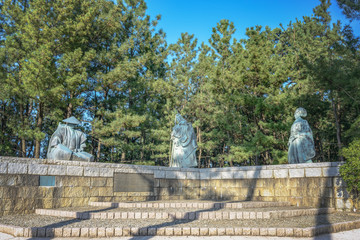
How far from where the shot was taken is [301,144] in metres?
9.40

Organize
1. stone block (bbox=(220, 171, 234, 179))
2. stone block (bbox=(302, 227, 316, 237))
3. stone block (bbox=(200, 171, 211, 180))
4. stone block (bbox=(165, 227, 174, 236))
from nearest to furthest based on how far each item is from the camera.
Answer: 1. stone block (bbox=(302, 227, 316, 237))
2. stone block (bbox=(165, 227, 174, 236))
3. stone block (bbox=(220, 171, 234, 179))
4. stone block (bbox=(200, 171, 211, 180))

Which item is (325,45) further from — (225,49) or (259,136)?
(259,136)

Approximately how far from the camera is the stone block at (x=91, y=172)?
8.56 m

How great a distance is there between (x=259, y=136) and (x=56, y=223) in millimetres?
12863

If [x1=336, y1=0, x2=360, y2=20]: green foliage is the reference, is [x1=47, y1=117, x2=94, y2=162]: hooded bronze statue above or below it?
below

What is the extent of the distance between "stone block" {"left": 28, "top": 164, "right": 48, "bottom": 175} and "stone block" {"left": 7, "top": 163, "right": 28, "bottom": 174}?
12cm

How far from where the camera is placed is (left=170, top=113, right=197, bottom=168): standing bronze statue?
12078 millimetres

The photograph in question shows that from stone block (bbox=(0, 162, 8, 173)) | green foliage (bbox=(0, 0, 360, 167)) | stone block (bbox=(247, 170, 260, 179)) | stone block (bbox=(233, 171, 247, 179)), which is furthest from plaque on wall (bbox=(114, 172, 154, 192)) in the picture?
green foliage (bbox=(0, 0, 360, 167))

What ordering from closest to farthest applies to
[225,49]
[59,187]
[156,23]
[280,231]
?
1. [280,231]
2. [59,187]
3. [225,49]
4. [156,23]

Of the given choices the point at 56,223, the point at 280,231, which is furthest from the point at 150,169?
the point at 280,231

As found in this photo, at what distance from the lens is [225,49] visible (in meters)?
22.8

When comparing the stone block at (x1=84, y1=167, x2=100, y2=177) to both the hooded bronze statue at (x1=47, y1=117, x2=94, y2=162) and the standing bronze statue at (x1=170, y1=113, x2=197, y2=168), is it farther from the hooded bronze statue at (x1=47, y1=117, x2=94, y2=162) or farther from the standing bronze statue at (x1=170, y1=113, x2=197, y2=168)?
the standing bronze statue at (x1=170, y1=113, x2=197, y2=168)

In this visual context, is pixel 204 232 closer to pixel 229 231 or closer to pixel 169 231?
pixel 229 231

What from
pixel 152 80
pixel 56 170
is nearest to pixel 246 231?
pixel 56 170
